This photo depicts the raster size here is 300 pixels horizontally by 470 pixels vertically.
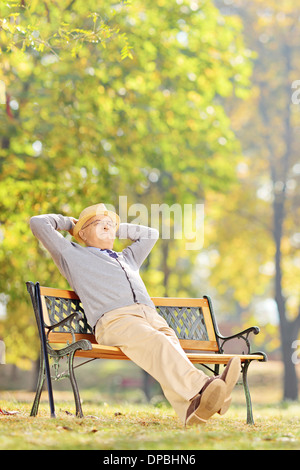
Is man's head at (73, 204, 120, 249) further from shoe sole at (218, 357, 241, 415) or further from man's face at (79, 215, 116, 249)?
shoe sole at (218, 357, 241, 415)

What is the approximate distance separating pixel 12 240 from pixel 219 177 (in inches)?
138

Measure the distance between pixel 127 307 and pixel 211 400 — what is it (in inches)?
41.0

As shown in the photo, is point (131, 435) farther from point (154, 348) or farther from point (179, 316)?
point (179, 316)

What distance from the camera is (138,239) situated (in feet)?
17.4

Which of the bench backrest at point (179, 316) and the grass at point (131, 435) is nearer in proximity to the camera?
the grass at point (131, 435)

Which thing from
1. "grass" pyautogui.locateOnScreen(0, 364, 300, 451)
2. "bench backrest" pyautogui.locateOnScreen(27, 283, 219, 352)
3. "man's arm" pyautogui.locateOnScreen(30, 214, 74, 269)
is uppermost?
"man's arm" pyautogui.locateOnScreen(30, 214, 74, 269)

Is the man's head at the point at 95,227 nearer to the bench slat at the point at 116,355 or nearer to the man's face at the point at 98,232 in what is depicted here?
the man's face at the point at 98,232

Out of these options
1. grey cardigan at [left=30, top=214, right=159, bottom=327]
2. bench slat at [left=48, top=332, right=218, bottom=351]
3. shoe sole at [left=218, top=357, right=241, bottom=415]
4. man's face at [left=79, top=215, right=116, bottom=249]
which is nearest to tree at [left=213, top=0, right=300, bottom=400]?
bench slat at [left=48, top=332, right=218, bottom=351]

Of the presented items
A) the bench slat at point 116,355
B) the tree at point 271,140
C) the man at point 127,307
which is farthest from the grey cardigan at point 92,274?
the tree at point 271,140

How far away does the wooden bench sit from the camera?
4241 millimetres

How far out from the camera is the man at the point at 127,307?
376cm

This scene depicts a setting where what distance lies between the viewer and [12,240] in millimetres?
8734

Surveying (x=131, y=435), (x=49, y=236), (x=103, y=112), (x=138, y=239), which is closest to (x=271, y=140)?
(x=103, y=112)

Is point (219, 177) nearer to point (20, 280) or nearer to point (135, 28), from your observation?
point (135, 28)
